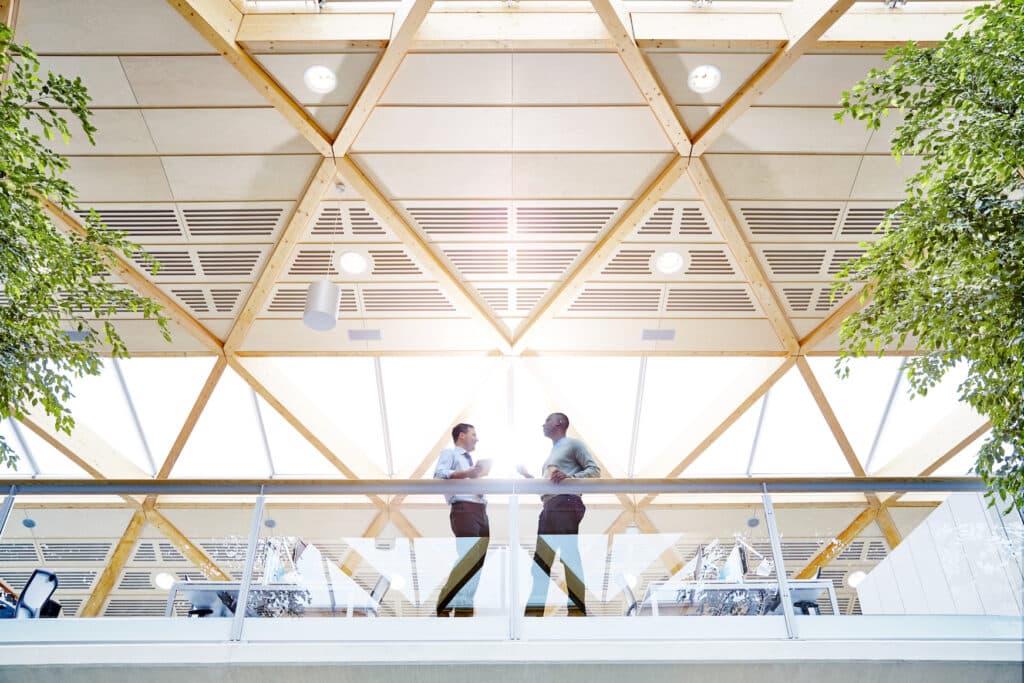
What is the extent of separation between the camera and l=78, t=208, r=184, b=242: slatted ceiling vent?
10.6 meters

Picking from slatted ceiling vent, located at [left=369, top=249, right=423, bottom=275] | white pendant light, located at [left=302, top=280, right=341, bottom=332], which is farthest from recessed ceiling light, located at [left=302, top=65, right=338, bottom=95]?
slatted ceiling vent, located at [left=369, top=249, right=423, bottom=275]

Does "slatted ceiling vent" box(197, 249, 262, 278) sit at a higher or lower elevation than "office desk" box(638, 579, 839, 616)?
higher

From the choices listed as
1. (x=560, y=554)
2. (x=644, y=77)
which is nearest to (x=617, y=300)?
(x=644, y=77)

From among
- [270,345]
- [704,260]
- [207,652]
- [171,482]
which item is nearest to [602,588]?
[207,652]

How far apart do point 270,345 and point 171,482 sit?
7.26 m

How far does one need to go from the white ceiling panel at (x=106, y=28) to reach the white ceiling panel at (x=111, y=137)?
90cm

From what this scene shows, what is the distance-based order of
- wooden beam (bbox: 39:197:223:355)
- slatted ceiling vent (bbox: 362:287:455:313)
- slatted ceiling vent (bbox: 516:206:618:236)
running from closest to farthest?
wooden beam (bbox: 39:197:223:355) → slatted ceiling vent (bbox: 516:206:618:236) → slatted ceiling vent (bbox: 362:287:455:313)

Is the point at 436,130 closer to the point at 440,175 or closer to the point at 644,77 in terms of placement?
the point at 440,175

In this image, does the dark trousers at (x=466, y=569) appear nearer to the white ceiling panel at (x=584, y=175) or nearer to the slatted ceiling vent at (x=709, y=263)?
the white ceiling panel at (x=584, y=175)

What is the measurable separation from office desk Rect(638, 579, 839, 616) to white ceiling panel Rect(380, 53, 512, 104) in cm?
593

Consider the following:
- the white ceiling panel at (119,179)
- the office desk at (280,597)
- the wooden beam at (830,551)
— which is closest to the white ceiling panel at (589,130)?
the white ceiling panel at (119,179)

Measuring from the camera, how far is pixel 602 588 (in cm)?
580

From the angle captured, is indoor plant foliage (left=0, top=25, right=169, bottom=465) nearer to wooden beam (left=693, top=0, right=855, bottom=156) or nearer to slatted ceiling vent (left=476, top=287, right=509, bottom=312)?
slatted ceiling vent (left=476, top=287, right=509, bottom=312)

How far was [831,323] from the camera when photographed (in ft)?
40.4
